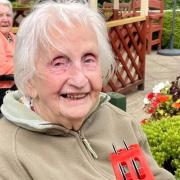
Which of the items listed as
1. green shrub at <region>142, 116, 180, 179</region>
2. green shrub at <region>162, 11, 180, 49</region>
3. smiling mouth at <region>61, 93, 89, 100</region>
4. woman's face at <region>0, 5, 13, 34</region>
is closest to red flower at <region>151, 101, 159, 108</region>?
green shrub at <region>142, 116, 180, 179</region>

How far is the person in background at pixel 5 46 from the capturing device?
4.53m

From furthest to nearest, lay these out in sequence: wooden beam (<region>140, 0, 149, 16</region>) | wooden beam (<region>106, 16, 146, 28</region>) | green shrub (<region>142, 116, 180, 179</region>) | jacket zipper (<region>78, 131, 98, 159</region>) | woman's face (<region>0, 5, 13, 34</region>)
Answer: wooden beam (<region>140, 0, 149, 16</region>) < wooden beam (<region>106, 16, 146, 28</region>) < woman's face (<region>0, 5, 13, 34</region>) < green shrub (<region>142, 116, 180, 179</region>) < jacket zipper (<region>78, 131, 98, 159</region>)

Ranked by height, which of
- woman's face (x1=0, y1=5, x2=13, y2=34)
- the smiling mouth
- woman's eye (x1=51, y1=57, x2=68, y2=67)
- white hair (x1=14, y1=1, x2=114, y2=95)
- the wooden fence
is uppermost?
white hair (x1=14, y1=1, x2=114, y2=95)

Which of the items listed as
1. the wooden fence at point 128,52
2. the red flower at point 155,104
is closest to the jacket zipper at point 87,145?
the red flower at point 155,104

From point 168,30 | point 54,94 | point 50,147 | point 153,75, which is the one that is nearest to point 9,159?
point 50,147

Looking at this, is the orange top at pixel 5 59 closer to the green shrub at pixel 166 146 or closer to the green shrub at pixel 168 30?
the green shrub at pixel 166 146

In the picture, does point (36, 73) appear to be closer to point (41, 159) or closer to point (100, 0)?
point (41, 159)

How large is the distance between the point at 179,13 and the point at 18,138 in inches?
437

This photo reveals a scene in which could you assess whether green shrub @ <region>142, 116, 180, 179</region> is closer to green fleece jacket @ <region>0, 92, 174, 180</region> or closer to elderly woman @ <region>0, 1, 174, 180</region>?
green fleece jacket @ <region>0, 92, 174, 180</region>

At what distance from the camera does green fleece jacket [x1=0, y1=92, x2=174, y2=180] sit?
1.78 m

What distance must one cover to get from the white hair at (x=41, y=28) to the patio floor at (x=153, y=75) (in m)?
4.56

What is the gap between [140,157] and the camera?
197 cm

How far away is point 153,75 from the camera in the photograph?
9.32 meters

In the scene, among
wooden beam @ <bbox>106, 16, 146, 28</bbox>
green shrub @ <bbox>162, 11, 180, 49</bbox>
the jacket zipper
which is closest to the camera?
the jacket zipper
